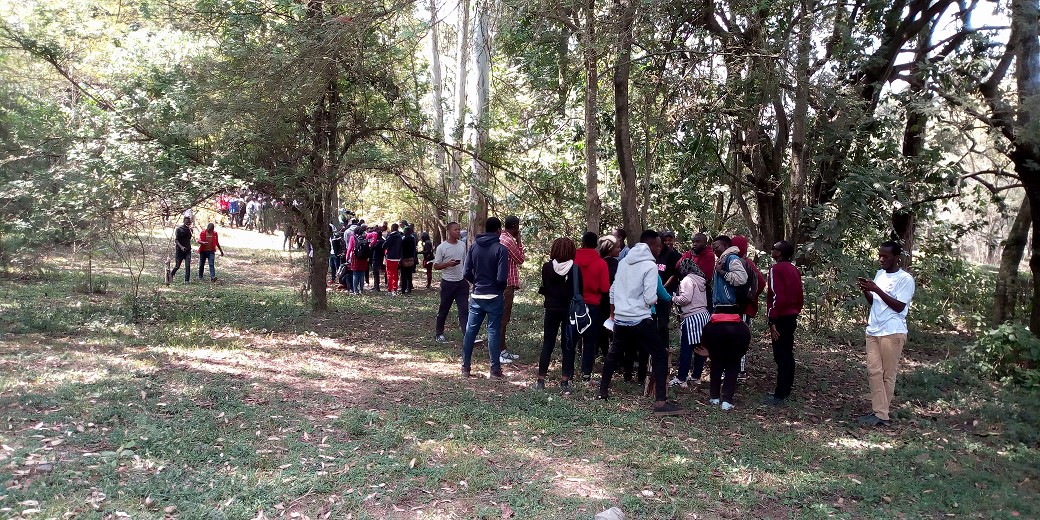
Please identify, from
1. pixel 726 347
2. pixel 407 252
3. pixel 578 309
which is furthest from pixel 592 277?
pixel 407 252

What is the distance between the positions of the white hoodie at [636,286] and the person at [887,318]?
2060mm

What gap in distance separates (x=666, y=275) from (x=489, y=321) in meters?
2.45

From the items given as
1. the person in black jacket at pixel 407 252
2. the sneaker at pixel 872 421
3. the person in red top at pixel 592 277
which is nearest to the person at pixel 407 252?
the person in black jacket at pixel 407 252

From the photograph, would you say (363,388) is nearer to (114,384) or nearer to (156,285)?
(114,384)

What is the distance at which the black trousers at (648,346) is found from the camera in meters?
7.31

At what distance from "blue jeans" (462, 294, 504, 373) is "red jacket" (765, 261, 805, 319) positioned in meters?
3.18

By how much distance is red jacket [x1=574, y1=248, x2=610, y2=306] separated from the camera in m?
7.98

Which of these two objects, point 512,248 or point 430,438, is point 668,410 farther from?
point 512,248

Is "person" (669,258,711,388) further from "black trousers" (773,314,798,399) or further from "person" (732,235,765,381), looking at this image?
"black trousers" (773,314,798,399)

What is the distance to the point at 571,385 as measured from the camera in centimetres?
841

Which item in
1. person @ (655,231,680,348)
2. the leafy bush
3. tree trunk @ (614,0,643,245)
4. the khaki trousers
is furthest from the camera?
tree trunk @ (614,0,643,245)

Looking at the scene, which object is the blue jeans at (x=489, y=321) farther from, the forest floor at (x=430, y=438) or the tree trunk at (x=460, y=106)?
the tree trunk at (x=460, y=106)

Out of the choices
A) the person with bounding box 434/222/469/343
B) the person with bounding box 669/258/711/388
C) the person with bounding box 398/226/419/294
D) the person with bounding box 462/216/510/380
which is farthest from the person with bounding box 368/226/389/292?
the person with bounding box 669/258/711/388

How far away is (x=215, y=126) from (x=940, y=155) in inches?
462
